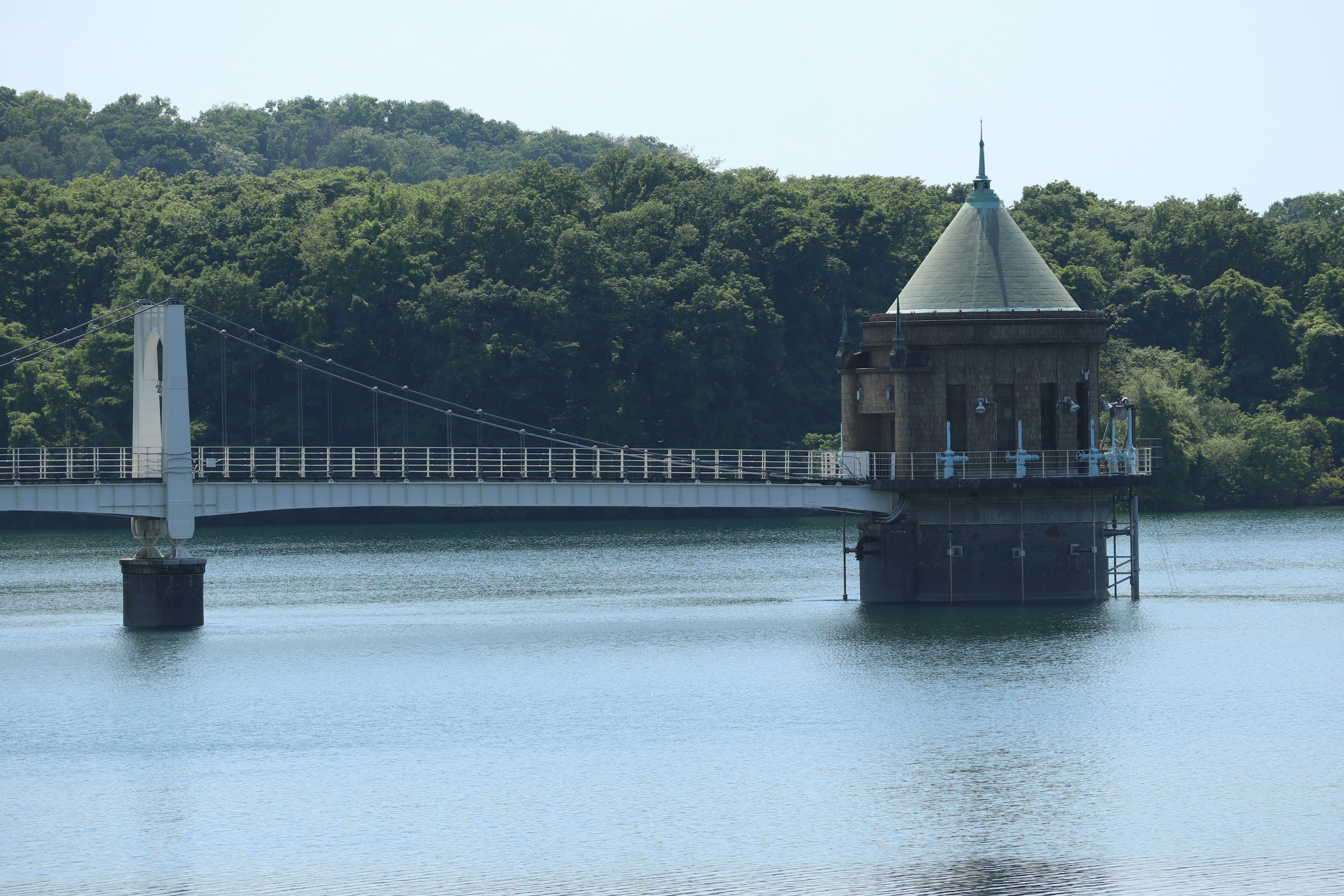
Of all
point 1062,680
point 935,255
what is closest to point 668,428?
point 935,255

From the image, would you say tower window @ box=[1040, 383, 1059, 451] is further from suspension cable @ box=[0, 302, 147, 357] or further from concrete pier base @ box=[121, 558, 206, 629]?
suspension cable @ box=[0, 302, 147, 357]

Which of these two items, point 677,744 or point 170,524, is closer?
point 677,744

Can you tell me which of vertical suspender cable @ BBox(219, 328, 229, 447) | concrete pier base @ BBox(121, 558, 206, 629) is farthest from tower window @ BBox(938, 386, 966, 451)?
vertical suspender cable @ BBox(219, 328, 229, 447)

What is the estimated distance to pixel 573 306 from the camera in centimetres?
12031

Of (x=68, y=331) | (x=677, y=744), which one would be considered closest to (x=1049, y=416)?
(x=677, y=744)

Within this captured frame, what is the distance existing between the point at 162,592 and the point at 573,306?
198ft

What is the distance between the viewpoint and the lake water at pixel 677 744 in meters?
34.5

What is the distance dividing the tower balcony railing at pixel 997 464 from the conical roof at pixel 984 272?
462 cm

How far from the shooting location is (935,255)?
68.1 metres

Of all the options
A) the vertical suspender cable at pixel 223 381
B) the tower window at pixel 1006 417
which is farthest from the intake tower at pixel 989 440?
the vertical suspender cable at pixel 223 381

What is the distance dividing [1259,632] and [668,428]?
65810 mm

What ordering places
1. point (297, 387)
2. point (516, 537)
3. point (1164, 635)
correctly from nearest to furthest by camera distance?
point (1164, 635), point (516, 537), point (297, 387)

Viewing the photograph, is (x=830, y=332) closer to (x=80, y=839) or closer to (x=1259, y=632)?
→ (x=1259, y=632)

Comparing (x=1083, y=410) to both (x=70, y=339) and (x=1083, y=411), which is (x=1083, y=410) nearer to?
(x=1083, y=411)
